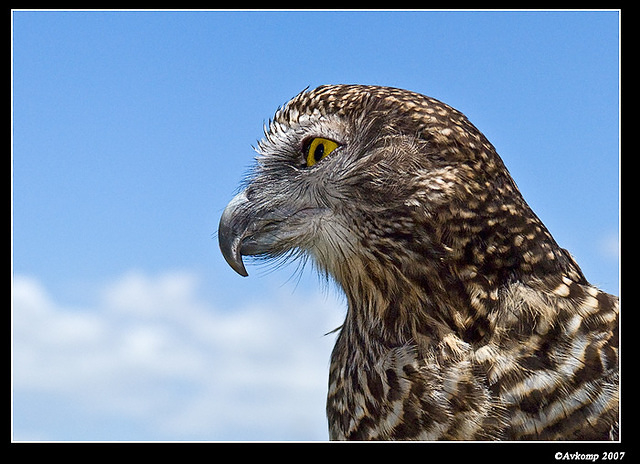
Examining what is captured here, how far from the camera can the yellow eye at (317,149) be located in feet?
12.1

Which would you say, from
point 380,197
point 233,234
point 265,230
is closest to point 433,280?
point 380,197

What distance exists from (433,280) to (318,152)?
105 cm

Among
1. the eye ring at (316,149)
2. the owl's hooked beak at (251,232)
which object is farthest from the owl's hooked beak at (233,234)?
the eye ring at (316,149)

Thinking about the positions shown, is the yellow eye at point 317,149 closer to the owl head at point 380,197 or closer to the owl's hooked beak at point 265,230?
the owl head at point 380,197

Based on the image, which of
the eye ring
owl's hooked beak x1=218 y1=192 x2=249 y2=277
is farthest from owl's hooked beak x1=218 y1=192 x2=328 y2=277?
the eye ring

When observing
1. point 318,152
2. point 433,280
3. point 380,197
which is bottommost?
point 433,280

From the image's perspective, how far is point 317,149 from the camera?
3.78 meters

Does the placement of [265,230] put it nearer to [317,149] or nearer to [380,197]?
[317,149]

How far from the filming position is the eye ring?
3699 mm

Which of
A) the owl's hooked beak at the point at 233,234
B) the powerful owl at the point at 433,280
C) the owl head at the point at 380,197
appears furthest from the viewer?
the owl's hooked beak at the point at 233,234

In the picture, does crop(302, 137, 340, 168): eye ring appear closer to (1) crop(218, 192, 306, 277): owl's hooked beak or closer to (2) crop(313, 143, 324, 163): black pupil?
(2) crop(313, 143, 324, 163): black pupil

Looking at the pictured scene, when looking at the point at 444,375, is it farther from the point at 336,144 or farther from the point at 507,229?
the point at 336,144

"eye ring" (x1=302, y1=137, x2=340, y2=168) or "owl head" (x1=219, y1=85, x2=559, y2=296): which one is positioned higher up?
"eye ring" (x1=302, y1=137, x2=340, y2=168)
